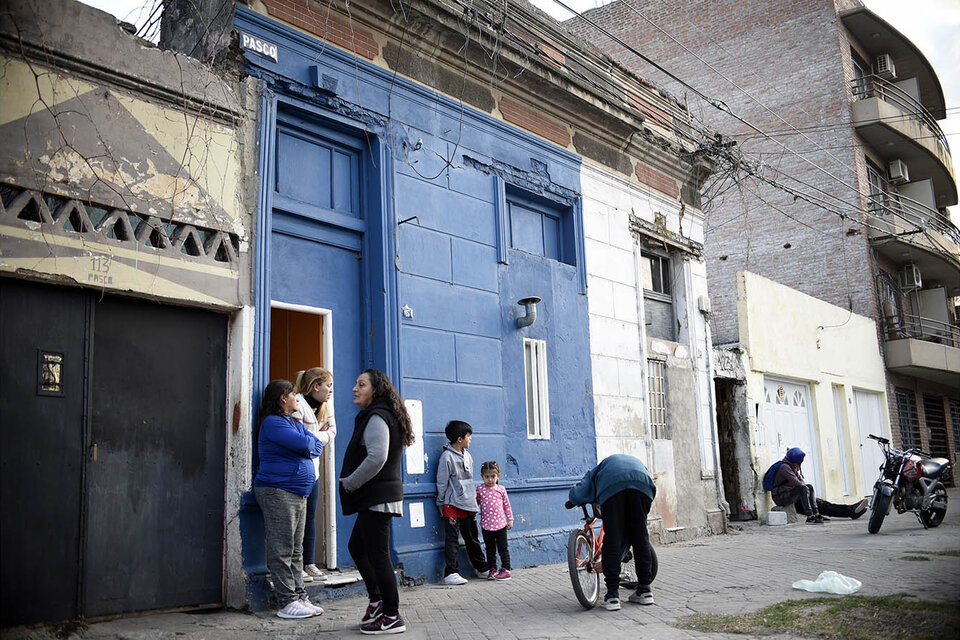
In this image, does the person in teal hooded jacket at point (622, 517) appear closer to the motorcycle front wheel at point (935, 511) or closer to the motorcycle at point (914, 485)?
the motorcycle at point (914, 485)

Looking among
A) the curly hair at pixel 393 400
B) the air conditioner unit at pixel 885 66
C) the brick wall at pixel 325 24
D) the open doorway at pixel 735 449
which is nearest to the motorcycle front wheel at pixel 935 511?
the open doorway at pixel 735 449

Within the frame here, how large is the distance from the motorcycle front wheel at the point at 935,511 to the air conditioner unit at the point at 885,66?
649 inches

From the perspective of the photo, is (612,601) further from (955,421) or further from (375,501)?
(955,421)

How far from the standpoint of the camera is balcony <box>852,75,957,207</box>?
21406mm

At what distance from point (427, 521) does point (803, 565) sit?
3.75 meters

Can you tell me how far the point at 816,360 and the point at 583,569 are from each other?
1327cm

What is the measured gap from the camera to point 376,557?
5.30 meters

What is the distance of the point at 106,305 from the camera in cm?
588

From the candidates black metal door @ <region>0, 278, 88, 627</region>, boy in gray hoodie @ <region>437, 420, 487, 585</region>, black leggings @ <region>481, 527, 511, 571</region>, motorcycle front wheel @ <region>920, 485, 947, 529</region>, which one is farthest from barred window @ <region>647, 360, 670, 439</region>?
black metal door @ <region>0, 278, 88, 627</region>

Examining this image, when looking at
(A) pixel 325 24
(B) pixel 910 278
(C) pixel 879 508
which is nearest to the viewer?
(A) pixel 325 24

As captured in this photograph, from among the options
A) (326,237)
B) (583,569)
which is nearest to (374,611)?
(583,569)

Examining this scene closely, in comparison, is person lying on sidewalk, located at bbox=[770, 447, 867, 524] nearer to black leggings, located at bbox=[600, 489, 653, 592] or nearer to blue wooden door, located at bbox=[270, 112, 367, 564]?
black leggings, located at bbox=[600, 489, 653, 592]

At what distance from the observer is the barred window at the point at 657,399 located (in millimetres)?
12016

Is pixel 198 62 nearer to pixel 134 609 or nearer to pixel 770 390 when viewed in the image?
pixel 134 609
